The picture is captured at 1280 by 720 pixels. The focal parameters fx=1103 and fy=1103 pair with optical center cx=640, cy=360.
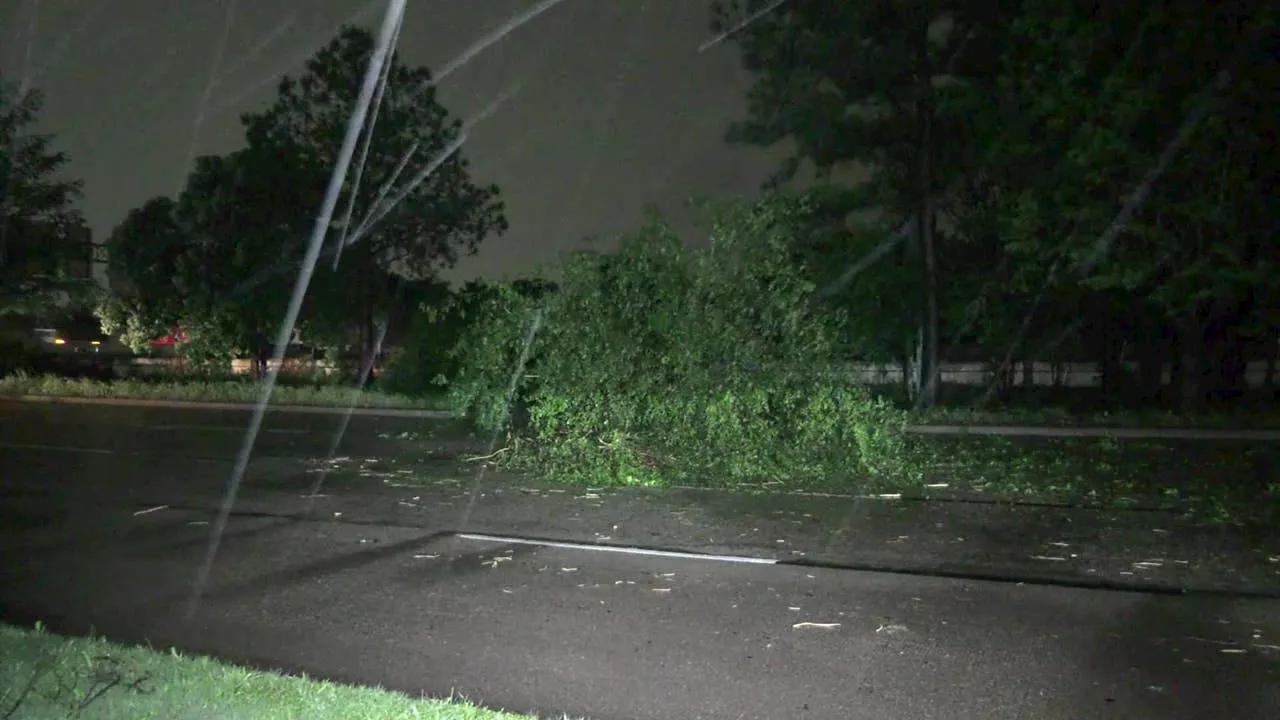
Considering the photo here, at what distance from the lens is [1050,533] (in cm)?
1012

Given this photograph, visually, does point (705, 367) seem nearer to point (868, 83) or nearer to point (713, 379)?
point (713, 379)

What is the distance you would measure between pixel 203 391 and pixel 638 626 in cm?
2707

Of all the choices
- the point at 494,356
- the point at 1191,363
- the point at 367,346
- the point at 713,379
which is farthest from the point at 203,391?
the point at 1191,363

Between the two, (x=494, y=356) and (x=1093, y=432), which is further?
(x=1093, y=432)

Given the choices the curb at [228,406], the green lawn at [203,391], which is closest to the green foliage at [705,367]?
the curb at [228,406]

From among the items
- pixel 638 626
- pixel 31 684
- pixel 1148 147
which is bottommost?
pixel 638 626

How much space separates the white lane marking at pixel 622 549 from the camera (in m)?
8.99

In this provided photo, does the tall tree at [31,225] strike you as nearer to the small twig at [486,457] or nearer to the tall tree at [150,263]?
the tall tree at [150,263]

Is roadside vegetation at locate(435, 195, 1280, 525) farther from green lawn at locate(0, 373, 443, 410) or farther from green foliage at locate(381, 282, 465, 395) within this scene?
green lawn at locate(0, 373, 443, 410)

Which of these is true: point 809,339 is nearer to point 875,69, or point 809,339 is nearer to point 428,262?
point 875,69

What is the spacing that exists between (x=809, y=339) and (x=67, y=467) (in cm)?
1036

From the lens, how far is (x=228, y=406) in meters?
29.3

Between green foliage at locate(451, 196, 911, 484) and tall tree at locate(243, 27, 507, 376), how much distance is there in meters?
19.1

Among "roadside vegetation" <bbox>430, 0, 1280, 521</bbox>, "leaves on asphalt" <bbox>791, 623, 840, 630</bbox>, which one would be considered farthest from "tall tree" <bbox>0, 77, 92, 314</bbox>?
"leaves on asphalt" <bbox>791, 623, 840, 630</bbox>
